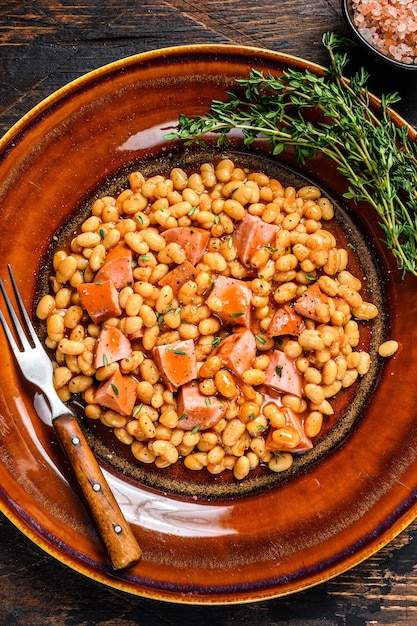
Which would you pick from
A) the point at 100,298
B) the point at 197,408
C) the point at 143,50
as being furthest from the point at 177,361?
the point at 143,50

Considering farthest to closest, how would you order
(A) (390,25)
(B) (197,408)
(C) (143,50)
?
(C) (143,50), (A) (390,25), (B) (197,408)

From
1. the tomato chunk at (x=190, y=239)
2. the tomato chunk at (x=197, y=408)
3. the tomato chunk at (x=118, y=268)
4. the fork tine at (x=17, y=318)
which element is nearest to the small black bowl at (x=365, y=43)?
the tomato chunk at (x=190, y=239)

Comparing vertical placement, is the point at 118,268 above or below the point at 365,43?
below

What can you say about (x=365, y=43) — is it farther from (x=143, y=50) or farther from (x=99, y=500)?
(x=99, y=500)

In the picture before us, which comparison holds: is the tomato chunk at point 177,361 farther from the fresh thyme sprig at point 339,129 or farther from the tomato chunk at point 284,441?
the fresh thyme sprig at point 339,129

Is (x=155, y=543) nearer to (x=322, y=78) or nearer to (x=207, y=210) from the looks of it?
(x=207, y=210)

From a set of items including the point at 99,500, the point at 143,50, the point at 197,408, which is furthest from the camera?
the point at 143,50

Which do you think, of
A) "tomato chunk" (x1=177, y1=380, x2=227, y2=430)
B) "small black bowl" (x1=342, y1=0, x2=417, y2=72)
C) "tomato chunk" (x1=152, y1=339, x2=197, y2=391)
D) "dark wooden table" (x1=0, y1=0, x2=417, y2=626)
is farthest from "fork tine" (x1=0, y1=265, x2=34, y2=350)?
"small black bowl" (x1=342, y1=0, x2=417, y2=72)

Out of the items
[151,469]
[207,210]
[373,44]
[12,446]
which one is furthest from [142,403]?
[373,44]
